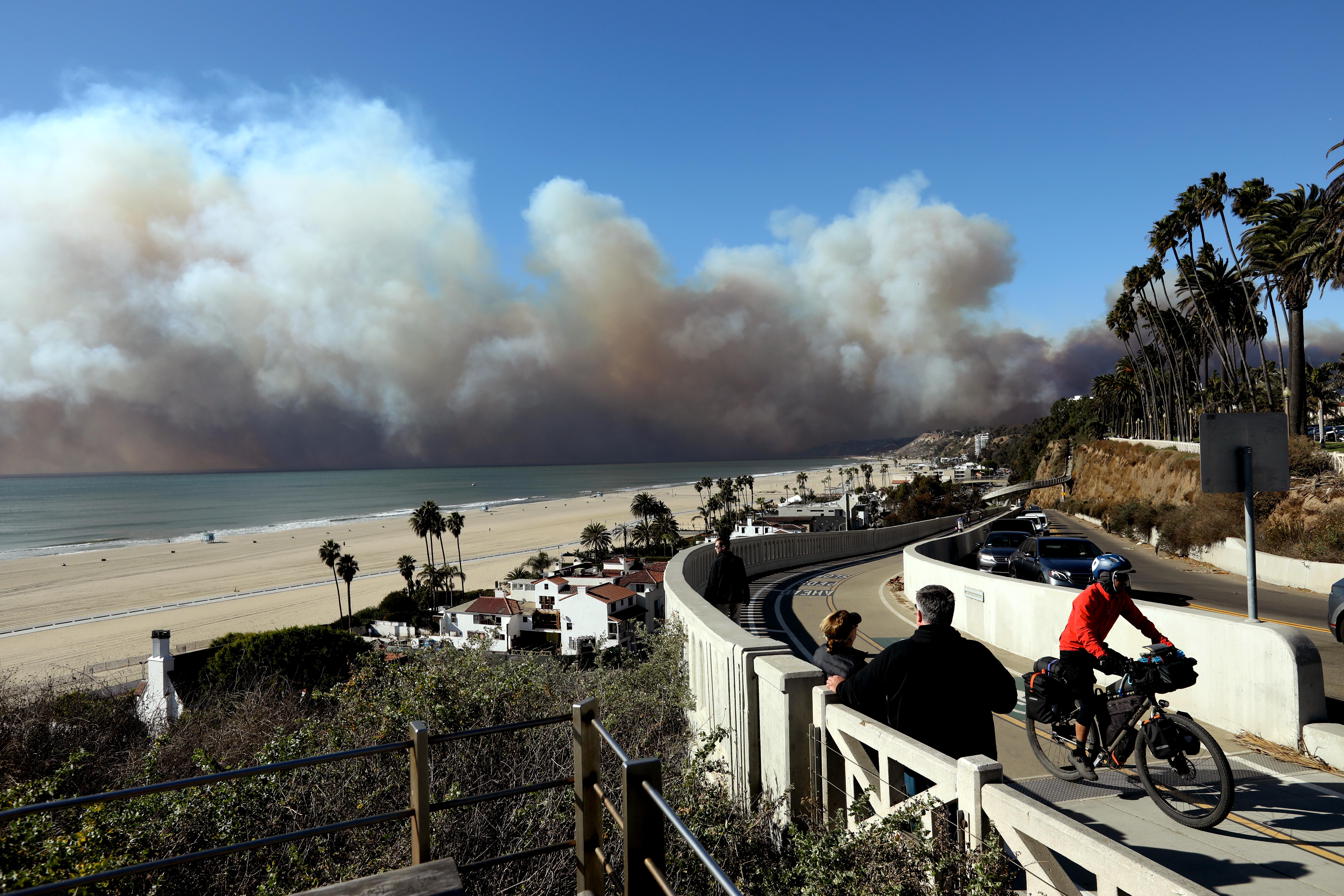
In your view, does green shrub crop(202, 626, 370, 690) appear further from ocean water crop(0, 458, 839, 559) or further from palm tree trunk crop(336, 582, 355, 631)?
ocean water crop(0, 458, 839, 559)

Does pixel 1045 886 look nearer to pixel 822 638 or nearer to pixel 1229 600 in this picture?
pixel 822 638

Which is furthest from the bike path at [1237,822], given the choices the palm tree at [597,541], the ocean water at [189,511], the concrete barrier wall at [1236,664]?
the ocean water at [189,511]

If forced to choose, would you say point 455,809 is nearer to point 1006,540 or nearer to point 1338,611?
point 1338,611

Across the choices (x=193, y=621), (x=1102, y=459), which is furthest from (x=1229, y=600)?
(x=193, y=621)

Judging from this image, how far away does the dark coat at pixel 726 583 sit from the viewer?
877 centimetres

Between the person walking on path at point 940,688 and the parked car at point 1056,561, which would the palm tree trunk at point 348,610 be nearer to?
the parked car at point 1056,561

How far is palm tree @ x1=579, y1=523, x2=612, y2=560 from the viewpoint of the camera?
2985 inches

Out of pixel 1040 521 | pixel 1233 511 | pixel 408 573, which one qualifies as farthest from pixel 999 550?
pixel 408 573

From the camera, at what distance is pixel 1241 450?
7.66m

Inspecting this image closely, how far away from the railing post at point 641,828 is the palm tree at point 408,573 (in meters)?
55.0

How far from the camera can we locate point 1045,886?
3002 millimetres

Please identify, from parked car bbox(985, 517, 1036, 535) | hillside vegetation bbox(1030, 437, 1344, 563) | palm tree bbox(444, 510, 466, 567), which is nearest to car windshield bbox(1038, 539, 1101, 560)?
parked car bbox(985, 517, 1036, 535)

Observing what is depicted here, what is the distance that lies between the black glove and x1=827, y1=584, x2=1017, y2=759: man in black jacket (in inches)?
56.2

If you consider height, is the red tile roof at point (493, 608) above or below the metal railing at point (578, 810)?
below
